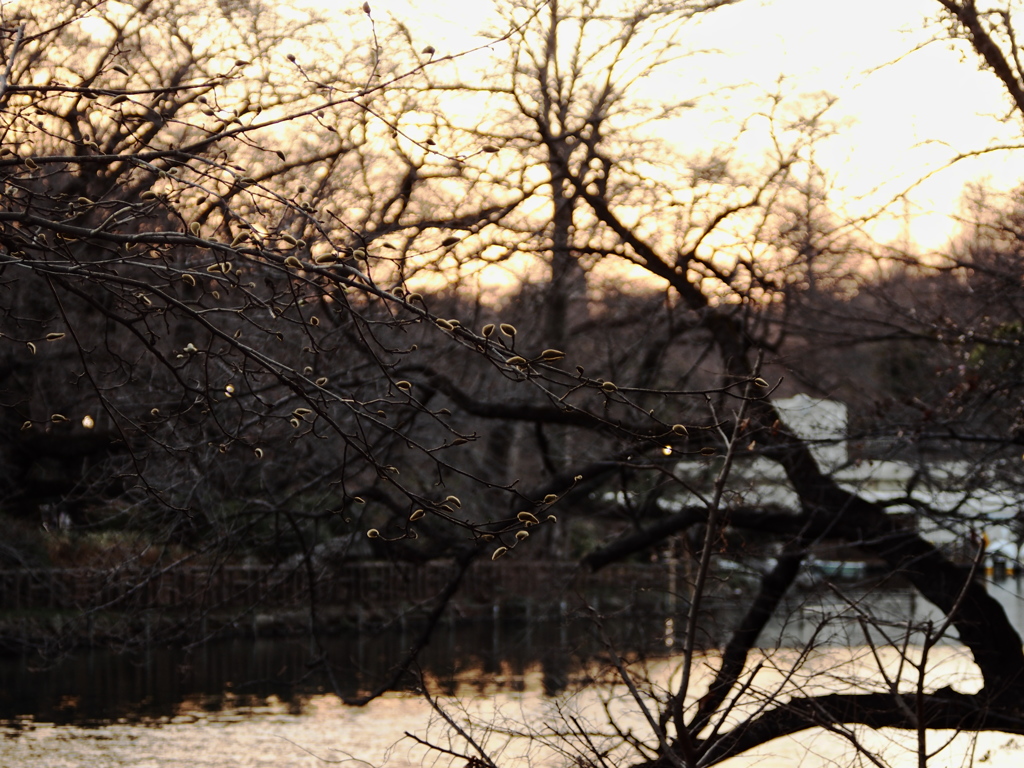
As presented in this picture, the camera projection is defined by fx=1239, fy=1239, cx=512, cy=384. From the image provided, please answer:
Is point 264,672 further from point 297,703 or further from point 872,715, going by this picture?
point 872,715

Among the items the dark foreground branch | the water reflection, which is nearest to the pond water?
the water reflection

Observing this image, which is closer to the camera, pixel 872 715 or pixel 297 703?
pixel 872 715

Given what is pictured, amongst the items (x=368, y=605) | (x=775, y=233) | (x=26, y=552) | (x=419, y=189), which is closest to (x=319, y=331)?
(x=419, y=189)

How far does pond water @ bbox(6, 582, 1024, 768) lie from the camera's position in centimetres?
1147

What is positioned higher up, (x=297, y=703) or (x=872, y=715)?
(x=872, y=715)

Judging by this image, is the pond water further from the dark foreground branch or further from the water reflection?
the dark foreground branch

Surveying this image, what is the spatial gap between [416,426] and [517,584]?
14037 millimetres

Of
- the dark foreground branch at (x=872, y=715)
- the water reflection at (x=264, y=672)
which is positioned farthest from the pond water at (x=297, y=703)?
the dark foreground branch at (x=872, y=715)

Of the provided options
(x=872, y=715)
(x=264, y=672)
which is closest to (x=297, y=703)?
(x=264, y=672)

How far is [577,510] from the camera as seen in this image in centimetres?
1514

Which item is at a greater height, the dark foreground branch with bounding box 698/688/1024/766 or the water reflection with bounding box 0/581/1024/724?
the dark foreground branch with bounding box 698/688/1024/766

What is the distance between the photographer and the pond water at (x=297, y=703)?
11.5 m

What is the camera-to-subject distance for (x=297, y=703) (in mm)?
16703

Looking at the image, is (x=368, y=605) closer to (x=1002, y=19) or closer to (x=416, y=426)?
(x=416, y=426)
